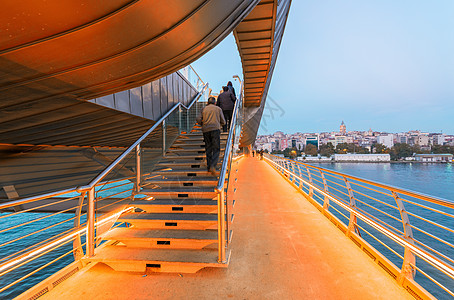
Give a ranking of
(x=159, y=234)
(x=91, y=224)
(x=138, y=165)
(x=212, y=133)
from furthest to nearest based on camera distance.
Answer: (x=212, y=133) < (x=138, y=165) < (x=159, y=234) < (x=91, y=224)

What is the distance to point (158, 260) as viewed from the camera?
2596 mm

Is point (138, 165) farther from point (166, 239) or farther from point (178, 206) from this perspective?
point (166, 239)

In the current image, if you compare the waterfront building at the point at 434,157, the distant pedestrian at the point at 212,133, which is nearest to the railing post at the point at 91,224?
the distant pedestrian at the point at 212,133

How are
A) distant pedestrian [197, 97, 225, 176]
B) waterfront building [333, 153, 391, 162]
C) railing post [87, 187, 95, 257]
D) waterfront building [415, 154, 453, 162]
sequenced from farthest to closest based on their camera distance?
waterfront building [333, 153, 391, 162], waterfront building [415, 154, 453, 162], distant pedestrian [197, 97, 225, 176], railing post [87, 187, 95, 257]

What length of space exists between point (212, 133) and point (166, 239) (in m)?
2.39

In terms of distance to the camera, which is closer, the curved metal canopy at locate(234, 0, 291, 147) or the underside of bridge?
the underside of bridge

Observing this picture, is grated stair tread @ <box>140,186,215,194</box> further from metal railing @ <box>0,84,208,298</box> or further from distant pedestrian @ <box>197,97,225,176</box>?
distant pedestrian @ <box>197,97,225,176</box>

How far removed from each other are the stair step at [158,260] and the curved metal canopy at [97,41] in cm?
334

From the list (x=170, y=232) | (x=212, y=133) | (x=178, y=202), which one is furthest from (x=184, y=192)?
(x=212, y=133)

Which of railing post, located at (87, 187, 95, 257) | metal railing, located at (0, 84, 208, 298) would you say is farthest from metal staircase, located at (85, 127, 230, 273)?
metal railing, located at (0, 84, 208, 298)

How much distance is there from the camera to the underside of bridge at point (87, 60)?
301 centimetres

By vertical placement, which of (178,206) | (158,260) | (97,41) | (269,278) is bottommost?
(269,278)

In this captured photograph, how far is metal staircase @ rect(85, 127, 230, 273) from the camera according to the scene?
104 inches

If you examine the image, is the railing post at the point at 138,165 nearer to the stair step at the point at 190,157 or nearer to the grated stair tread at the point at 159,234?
the stair step at the point at 190,157
